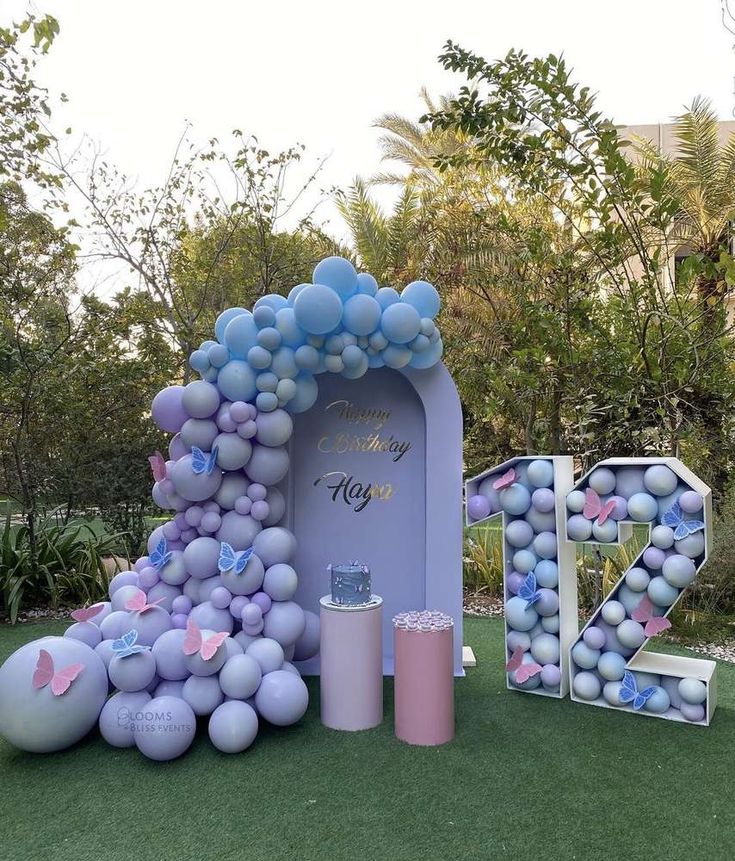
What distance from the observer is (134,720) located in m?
3.32

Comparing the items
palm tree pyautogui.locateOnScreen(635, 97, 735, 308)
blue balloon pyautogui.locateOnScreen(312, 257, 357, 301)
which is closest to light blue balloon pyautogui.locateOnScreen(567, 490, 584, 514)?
blue balloon pyautogui.locateOnScreen(312, 257, 357, 301)

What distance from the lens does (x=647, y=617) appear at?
12.1ft

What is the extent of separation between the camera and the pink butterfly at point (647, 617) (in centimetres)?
366

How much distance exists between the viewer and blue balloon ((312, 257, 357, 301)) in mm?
3906

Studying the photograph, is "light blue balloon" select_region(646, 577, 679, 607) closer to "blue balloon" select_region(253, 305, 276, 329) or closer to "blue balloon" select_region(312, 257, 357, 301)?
"blue balloon" select_region(312, 257, 357, 301)

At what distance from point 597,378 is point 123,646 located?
458 centimetres

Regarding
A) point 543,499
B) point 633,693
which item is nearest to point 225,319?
point 543,499

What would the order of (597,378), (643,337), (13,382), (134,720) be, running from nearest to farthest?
(134,720), (643,337), (597,378), (13,382)

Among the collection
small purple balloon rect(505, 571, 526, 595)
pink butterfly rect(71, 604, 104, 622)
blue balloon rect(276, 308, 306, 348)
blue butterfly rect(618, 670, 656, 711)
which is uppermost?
blue balloon rect(276, 308, 306, 348)

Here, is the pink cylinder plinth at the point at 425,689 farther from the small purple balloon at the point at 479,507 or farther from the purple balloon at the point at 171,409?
the purple balloon at the point at 171,409

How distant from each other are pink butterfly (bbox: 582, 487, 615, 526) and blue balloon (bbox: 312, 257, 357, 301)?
5.91ft

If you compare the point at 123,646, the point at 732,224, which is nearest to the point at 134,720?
the point at 123,646

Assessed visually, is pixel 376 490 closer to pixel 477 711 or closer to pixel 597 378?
pixel 477 711

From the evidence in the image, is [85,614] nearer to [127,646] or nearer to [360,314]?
[127,646]
